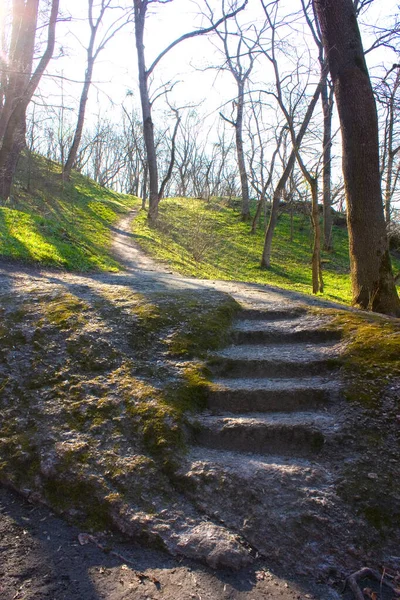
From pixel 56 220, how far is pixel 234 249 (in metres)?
8.41

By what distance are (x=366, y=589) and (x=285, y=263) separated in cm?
1870

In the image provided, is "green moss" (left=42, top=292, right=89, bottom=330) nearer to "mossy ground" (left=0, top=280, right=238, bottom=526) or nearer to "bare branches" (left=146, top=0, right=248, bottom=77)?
"mossy ground" (left=0, top=280, right=238, bottom=526)

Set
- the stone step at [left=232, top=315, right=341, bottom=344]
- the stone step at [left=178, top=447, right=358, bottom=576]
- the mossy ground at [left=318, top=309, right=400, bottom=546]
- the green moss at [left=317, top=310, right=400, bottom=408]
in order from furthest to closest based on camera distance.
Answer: the stone step at [left=232, top=315, right=341, bottom=344] < the green moss at [left=317, top=310, right=400, bottom=408] < the mossy ground at [left=318, top=309, right=400, bottom=546] < the stone step at [left=178, top=447, right=358, bottom=576]

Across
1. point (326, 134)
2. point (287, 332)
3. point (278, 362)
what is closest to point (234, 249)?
point (326, 134)

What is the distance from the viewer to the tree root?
218 cm

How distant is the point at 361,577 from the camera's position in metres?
2.30

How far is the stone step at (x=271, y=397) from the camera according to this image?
11.2ft

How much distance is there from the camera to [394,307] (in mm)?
6473

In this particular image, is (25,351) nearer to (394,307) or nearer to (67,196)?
(394,307)

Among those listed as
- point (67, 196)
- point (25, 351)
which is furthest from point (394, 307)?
point (67, 196)

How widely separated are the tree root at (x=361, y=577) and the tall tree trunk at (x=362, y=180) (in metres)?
4.70

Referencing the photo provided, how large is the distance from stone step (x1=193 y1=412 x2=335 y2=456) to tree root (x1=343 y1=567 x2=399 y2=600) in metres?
0.81

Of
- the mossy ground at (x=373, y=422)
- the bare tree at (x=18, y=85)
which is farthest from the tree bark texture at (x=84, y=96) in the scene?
the mossy ground at (x=373, y=422)

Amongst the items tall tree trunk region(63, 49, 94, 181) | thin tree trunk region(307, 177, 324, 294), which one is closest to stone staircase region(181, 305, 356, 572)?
thin tree trunk region(307, 177, 324, 294)
